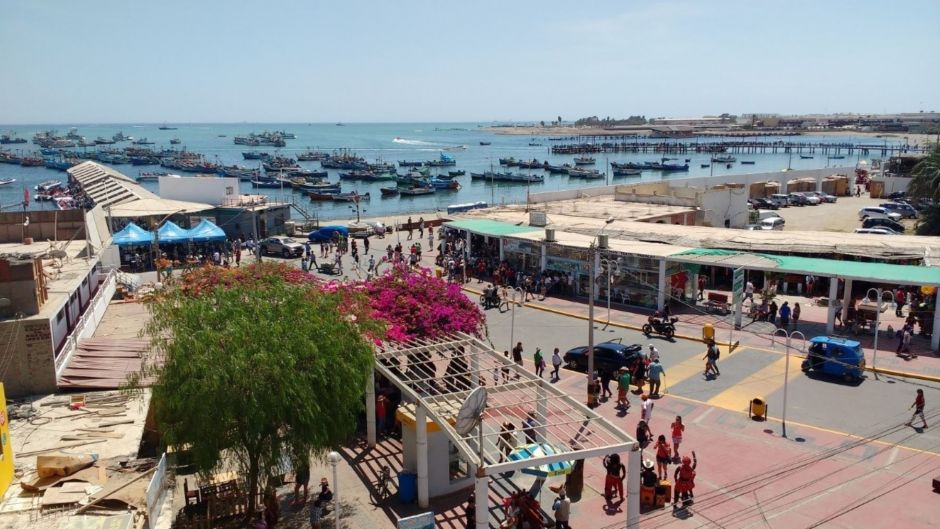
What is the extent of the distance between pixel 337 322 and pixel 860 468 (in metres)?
12.0

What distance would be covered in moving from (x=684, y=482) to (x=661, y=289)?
1661cm

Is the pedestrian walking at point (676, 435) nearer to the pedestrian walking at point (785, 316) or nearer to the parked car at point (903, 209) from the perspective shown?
the pedestrian walking at point (785, 316)

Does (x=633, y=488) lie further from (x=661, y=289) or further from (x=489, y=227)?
(x=489, y=227)

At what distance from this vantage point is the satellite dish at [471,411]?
39.0ft

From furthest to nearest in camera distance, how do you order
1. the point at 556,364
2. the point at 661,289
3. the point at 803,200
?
the point at 803,200 < the point at 661,289 < the point at 556,364

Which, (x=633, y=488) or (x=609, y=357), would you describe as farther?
(x=609, y=357)

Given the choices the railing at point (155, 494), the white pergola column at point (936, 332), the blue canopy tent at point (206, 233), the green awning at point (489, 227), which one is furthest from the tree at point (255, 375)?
the blue canopy tent at point (206, 233)

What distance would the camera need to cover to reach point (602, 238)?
102 ft

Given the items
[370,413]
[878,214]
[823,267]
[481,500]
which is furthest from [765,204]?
[481,500]

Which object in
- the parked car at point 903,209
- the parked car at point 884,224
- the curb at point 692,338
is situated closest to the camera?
the curb at point 692,338

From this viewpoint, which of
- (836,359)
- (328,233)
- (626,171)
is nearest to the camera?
(836,359)

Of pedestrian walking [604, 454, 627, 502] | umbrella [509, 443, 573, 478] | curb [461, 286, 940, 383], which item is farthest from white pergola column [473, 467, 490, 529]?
curb [461, 286, 940, 383]

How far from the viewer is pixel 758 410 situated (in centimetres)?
1931

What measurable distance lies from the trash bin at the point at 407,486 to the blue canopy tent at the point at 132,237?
27983 millimetres
